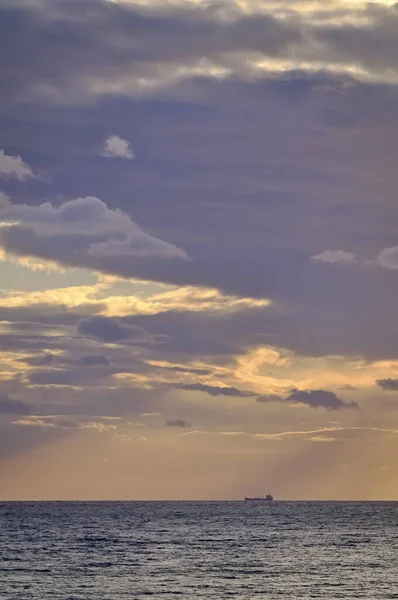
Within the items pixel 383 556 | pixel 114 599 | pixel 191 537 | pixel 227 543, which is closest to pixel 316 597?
pixel 114 599

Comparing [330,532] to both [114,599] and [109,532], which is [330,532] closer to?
[109,532]

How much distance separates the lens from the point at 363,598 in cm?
8312

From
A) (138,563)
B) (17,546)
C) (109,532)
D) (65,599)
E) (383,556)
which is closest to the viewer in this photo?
(65,599)

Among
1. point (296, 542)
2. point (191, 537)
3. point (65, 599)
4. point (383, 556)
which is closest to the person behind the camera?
point (65, 599)

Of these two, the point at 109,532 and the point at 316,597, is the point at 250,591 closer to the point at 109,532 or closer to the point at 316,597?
the point at 316,597

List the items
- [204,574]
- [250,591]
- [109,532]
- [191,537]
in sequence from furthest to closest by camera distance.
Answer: [109,532]
[191,537]
[204,574]
[250,591]

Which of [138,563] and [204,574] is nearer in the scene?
[204,574]

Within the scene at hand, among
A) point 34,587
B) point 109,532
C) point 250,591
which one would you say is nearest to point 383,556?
point 250,591

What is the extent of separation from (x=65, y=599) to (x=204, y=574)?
22.6 meters

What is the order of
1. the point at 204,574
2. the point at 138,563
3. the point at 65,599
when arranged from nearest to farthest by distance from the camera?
the point at 65,599
the point at 204,574
the point at 138,563

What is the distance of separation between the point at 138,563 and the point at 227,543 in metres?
39.6

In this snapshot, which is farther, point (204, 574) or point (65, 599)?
point (204, 574)

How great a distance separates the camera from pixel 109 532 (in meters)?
188

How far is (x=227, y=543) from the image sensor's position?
150000 mm
